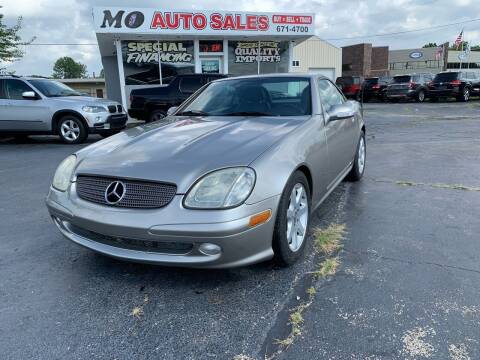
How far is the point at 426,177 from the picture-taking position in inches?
228

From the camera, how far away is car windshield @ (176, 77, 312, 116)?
3.92 metres

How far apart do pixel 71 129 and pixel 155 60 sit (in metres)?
7.57

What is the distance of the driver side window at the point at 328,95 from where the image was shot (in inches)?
162

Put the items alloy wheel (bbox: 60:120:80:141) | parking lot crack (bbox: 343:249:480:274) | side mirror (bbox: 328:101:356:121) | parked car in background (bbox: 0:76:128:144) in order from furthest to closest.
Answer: alloy wheel (bbox: 60:120:80:141) < parked car in background (bbox: 0:76:128:144) < side mirror (bbox: 328:101:356:121) < parking lot crack (bbox: 343:249:480:274)

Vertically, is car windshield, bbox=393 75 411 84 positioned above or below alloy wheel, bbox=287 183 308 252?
above

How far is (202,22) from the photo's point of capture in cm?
1541

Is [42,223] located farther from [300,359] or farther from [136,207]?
[300,359]

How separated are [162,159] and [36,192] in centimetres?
350

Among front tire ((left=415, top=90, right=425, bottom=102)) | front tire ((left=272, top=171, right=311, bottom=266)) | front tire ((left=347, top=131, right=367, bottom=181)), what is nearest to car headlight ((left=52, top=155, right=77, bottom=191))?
front tire ((left=272, top=171, right=311, bottom=266))

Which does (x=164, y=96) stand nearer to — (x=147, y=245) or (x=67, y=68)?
(x=147, y=245)

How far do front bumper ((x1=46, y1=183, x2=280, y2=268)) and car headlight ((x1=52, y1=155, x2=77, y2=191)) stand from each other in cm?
31

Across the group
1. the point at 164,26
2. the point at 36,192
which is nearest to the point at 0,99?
the point at 36,192

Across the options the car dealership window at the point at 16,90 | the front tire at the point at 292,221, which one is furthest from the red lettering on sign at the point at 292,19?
the front tire at the point at 292,221

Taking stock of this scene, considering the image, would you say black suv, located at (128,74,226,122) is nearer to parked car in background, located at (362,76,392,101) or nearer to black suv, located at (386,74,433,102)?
black suv, located at (386,74,433,102)
